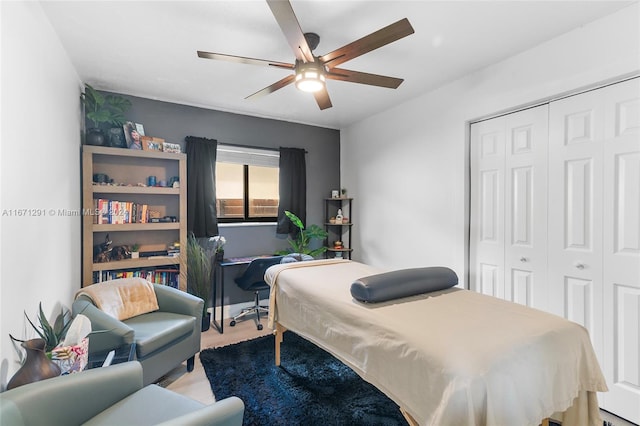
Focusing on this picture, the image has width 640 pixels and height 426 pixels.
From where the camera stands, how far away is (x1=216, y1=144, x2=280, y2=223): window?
375cm

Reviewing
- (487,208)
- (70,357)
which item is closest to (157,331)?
(70,357)

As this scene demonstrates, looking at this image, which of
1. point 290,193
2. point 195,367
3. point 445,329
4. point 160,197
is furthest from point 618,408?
point 160,197

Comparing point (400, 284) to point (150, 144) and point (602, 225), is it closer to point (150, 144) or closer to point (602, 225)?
point (602, 225)

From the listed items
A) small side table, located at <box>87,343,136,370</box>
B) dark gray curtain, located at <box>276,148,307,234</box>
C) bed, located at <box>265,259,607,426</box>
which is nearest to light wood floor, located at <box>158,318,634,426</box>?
small side table, located at <box>87,343,136,370</box>

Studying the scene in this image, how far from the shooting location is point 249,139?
3840 millimetres

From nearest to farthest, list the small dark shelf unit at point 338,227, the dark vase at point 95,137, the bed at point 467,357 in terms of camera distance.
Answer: the bed at point 467,357 → the dark vase at point 95,137 → the small dark shelf unit at point 338,227

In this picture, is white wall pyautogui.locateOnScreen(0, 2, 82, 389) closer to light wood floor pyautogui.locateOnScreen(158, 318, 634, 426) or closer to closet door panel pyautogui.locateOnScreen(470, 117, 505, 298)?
light wood floor pyautogui.locateOnScreen(158, 318, 634, 426)

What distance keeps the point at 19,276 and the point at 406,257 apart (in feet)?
10.5

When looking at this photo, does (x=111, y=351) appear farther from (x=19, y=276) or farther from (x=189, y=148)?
(x=189, y=148)

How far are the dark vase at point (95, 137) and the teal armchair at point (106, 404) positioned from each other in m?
2.33

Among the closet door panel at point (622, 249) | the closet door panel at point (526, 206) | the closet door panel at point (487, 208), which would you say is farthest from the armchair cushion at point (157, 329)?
the closet door panel at point (622, 249)

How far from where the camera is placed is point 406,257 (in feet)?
11.3

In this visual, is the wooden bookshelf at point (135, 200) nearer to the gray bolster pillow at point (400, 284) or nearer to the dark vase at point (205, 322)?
the dark vase at point (205, 322)

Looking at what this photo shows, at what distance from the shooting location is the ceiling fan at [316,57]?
4.70ft
